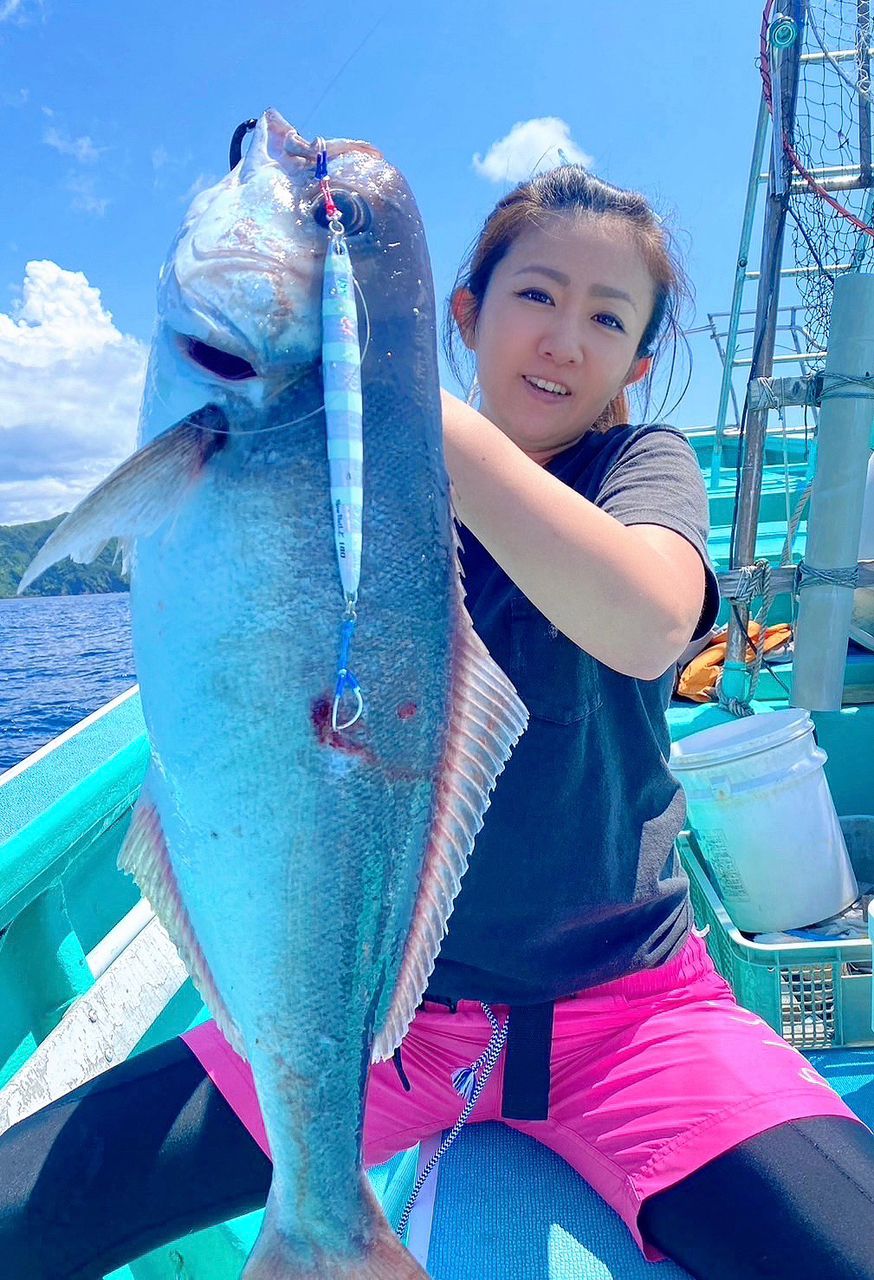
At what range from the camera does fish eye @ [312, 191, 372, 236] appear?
48.6 inches

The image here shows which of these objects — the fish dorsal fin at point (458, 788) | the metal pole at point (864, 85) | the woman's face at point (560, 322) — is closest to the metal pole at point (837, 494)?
the metal pole at point (864, 85)

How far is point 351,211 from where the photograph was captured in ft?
4.09

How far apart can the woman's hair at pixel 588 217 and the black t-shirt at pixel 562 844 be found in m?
0.49

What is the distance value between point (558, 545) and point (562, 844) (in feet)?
2.65

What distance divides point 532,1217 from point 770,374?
4.17m

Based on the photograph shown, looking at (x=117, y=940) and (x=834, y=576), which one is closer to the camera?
(x=117, y=940)

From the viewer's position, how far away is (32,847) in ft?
8.05

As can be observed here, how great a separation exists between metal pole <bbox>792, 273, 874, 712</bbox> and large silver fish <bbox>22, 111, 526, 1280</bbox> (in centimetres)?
341

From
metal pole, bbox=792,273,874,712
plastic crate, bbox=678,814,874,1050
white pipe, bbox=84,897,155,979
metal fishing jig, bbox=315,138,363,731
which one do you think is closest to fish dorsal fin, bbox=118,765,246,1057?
metal fishing jig, bbox=315,138,363,731

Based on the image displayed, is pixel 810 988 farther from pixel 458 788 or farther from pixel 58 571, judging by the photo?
pixel 58 571

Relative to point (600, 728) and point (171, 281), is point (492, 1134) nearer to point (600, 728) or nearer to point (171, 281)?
point (600, 728)

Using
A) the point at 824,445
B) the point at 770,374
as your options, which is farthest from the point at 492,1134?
the point at 770,374

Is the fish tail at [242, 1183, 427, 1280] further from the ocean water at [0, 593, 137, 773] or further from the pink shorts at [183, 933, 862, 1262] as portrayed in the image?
the ocean water at [0, 593, 137, 773]

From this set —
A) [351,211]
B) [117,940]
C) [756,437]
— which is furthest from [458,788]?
[756,437]
